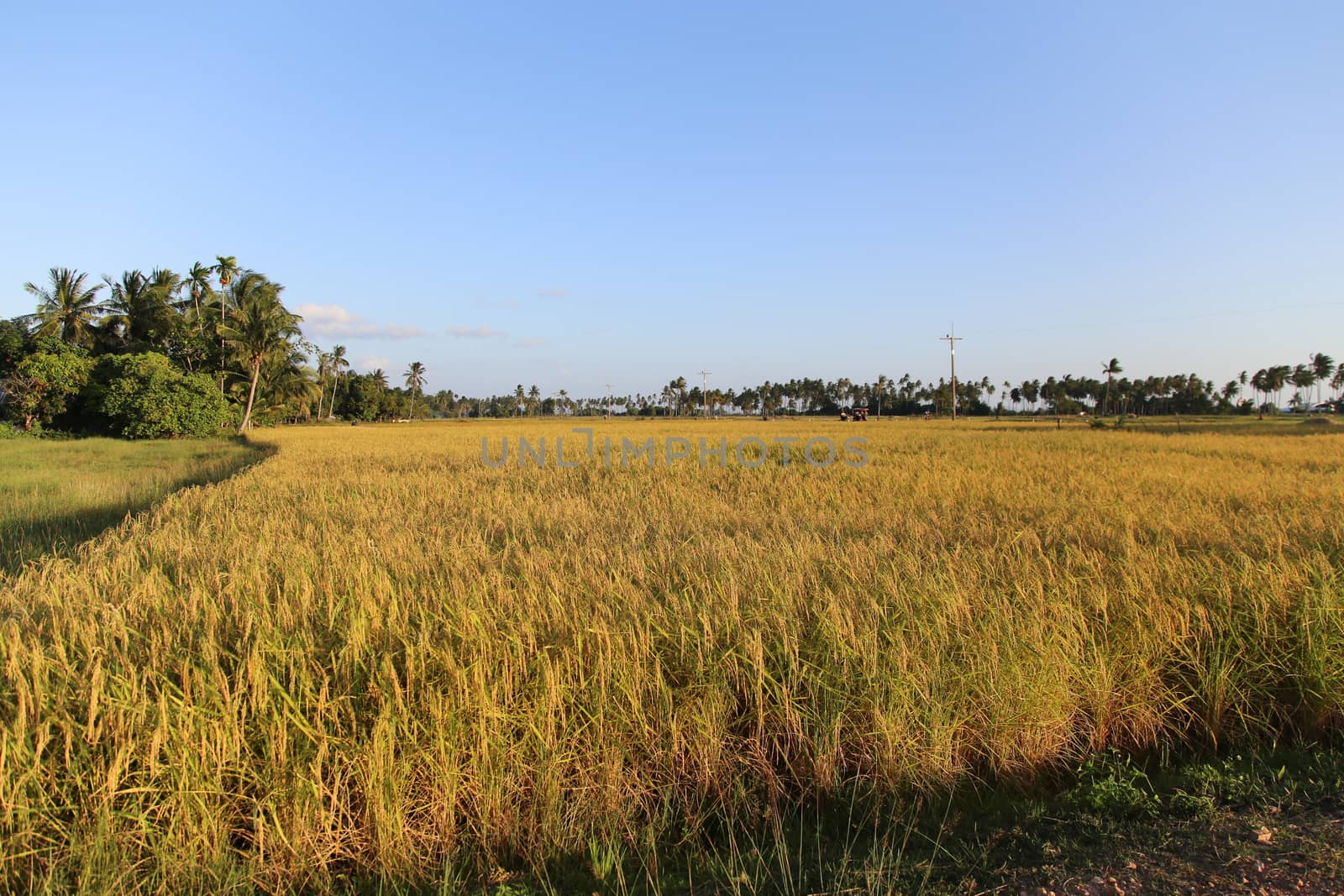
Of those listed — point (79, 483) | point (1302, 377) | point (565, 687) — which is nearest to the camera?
point (565, 687)

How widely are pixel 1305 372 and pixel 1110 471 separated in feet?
378

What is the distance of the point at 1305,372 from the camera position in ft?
287

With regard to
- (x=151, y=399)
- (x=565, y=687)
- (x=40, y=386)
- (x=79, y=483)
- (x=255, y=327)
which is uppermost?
(x=255, y=327)

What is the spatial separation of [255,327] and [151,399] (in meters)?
7.30

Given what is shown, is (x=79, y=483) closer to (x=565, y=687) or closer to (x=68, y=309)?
(x=565, y=687)

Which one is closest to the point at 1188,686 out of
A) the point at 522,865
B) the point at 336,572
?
the point at 522,865

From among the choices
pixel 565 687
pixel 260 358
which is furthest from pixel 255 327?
pixel 565 687

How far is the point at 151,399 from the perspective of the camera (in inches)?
952

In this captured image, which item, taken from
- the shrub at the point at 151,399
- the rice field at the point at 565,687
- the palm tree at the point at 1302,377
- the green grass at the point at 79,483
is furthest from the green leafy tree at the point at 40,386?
the palm tree at the point at 1302,377

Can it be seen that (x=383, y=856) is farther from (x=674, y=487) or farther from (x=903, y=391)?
(x=903, y=391)

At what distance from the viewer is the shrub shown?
24.3 metres

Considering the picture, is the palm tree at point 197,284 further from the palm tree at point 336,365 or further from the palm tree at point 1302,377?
the palm tree at point 1302,377

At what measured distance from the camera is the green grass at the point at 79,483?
645 centimetres

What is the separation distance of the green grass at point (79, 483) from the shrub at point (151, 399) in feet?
12.4
